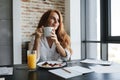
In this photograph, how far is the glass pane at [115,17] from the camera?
290 cm

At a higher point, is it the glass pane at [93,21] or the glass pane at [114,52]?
the glass pane at [93,21]

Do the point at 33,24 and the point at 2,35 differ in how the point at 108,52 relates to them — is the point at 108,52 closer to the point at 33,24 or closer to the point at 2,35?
the point at 33,24

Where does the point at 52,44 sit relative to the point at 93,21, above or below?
below

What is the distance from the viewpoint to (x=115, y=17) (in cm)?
296

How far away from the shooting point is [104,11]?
309cm

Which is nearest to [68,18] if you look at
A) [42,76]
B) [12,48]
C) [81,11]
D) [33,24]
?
[81,11]

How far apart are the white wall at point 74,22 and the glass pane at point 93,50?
0.20 meters

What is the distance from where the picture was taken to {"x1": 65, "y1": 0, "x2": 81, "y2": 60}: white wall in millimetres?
3408

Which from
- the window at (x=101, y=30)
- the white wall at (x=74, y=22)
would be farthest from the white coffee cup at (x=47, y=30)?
the white wall at (x=74, y=22)

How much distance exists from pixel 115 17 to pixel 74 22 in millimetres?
805

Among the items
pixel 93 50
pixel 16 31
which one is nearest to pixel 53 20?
pixel 16 31

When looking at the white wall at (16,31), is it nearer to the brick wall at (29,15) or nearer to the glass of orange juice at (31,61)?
the brick wall at (29,15)

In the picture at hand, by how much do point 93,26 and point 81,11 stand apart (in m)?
0.41

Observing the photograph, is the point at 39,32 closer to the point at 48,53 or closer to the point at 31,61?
the point at 48,53
